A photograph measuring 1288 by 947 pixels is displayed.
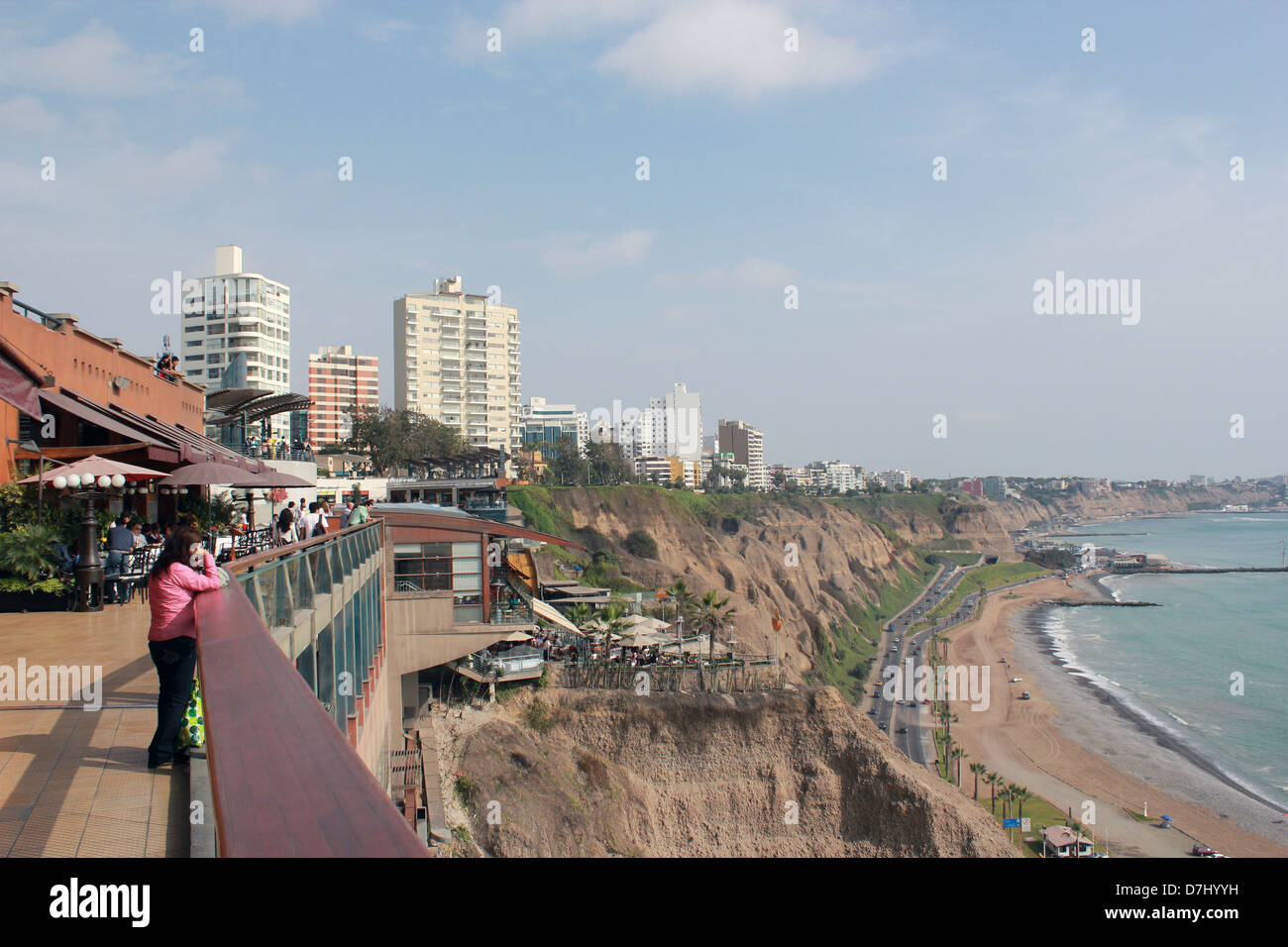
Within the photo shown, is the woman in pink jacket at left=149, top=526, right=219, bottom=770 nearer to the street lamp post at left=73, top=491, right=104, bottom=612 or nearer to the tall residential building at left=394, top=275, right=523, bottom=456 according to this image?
the street lamp post at left=73, top=491, right=104, bottom=612

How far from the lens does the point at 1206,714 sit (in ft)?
165

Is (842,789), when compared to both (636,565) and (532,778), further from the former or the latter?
(636,565)

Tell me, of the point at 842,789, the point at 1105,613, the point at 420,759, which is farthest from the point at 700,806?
the point at 1105,613

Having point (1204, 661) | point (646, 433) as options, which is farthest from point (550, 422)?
point (1204, 661)

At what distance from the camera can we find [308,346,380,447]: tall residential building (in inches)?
4774

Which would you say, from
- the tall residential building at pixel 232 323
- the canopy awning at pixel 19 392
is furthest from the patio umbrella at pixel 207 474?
the tall residential building at pixel 232 323

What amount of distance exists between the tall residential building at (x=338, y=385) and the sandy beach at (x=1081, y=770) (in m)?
91.6

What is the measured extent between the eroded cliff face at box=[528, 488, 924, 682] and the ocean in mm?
18089

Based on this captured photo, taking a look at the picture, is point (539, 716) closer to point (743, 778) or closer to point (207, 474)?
point (743, 778)

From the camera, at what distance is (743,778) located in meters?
28.5

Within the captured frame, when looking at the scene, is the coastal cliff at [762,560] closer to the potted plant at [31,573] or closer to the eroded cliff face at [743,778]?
the eroded cliff face at [743,778]

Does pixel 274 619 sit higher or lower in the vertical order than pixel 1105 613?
higher
